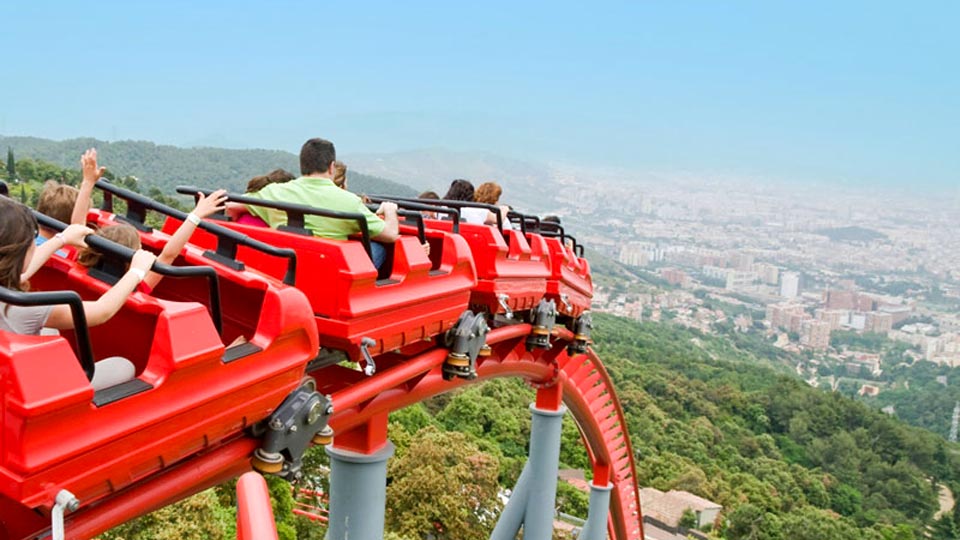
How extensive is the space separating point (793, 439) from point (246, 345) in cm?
4976

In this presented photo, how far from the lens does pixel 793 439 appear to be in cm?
4709

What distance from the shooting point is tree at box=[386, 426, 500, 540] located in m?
15.4

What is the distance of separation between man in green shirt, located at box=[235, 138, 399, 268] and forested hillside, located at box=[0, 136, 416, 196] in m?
88.8

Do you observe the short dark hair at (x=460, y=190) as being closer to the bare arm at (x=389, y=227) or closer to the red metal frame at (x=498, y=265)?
the red metal frame at (x=498, y=265)

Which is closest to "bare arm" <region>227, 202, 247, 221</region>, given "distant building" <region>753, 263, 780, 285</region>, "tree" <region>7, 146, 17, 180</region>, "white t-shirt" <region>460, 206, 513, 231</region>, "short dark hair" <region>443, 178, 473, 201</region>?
"white t-shirt" <region>460, 206, 513, 231</region>

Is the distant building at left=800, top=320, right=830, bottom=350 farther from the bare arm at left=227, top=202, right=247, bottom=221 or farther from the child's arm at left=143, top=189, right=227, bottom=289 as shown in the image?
the child's arm at left=143, top=189, right=227, bottom=289

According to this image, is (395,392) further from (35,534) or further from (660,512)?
(660,512)

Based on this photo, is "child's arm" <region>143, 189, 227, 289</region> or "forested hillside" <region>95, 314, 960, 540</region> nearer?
"child's arm" <region>143, 189, 227, 289</region>

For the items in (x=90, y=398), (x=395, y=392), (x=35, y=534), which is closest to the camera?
(x=90, y=398)

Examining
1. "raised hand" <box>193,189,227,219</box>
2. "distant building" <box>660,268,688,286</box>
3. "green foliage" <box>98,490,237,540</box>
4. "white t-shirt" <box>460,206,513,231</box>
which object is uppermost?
"raised hand" <box>193,189,227,219</box>

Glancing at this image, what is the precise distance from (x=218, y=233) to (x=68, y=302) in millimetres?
722

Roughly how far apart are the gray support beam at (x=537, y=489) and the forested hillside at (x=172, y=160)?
280 ft

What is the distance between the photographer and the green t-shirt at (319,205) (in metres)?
2.71

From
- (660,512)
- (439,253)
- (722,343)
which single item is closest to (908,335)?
(722,343)
